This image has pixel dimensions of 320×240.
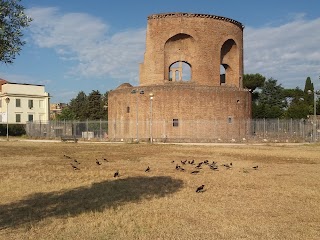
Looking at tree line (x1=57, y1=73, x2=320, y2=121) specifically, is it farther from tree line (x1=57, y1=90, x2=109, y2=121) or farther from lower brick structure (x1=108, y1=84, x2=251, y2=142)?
lower brick structure (x1=108, y1=84, x2=251, y2=142)

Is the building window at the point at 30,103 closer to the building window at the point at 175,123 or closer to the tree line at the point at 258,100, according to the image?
the tree line at the point at 258,100

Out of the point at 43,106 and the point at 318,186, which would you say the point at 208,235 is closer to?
the point at 318,186

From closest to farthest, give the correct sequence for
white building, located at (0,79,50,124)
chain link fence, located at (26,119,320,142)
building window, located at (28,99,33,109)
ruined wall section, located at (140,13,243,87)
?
chain link fence, located at (26,119,320,142)
ruined wall section, located at (140,13,243,87)
white building, located at (0,79,50,124)
building window, located at (28,99,33,109)

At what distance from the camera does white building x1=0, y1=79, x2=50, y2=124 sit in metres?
58.6

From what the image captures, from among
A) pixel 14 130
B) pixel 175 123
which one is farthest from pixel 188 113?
pixel 14 130

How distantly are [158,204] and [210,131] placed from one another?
1120 inches

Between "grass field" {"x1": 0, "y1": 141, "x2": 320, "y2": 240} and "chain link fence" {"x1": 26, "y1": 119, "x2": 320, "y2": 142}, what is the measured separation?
21.5 meters

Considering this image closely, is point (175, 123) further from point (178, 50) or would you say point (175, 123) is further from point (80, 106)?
point (80, 106)

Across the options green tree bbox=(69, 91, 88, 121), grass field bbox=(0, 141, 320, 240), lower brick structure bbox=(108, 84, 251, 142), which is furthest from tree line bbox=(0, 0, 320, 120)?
grass field bbox=(0, 141, 320, 240)

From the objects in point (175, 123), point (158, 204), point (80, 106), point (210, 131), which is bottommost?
point (158, 204)

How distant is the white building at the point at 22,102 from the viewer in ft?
192

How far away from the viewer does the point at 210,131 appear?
37.0 m

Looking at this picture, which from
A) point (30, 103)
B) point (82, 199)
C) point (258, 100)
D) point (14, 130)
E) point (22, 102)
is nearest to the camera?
point (82, 199)

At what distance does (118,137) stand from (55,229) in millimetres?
33563
